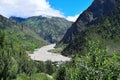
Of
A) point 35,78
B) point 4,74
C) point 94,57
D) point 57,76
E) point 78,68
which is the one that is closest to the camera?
point 94,57

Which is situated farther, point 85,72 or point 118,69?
point 85,72

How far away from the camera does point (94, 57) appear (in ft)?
102

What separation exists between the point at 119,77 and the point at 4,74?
150 metres

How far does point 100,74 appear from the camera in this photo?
29.3 meters

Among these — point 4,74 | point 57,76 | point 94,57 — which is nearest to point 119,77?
point 94,57

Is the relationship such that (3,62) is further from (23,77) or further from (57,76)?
(57,76)

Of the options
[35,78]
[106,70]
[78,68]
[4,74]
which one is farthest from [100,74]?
[4,74]

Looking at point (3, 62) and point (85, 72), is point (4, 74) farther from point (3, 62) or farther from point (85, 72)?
point (85, 72)

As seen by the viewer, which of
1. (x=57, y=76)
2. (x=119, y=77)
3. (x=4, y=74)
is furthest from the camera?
(x=4, y=74)

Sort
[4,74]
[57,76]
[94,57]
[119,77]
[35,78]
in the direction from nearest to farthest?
[119,77], [94,57], [57,76], [35,78], [4,74]

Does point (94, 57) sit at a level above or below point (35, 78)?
above

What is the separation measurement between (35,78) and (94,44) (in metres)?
124

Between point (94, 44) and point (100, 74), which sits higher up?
point (94, 44)

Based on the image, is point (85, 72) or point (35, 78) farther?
point (35, 78)
